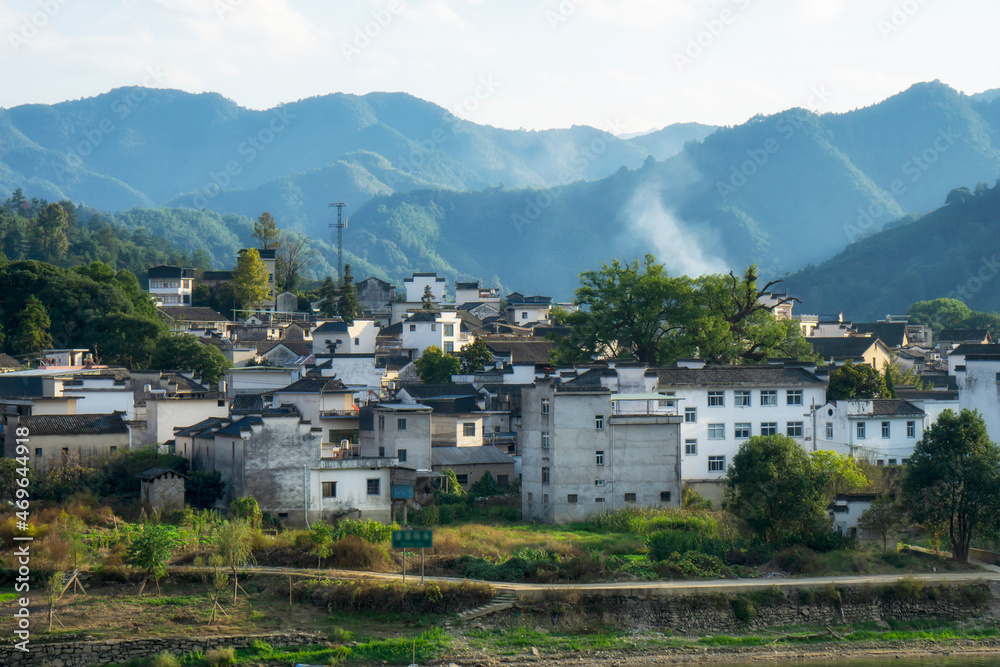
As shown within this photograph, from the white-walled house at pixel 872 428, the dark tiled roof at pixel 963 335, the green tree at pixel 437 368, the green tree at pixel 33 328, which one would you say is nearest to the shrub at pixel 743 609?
the white-walled house at pixel 872 428

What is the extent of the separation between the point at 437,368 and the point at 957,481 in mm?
28806

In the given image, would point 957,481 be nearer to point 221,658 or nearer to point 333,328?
point 221,658

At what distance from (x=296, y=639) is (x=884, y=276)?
136 meters

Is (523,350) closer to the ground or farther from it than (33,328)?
closer to the ground

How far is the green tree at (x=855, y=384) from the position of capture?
44.0 metres

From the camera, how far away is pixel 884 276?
484 feet

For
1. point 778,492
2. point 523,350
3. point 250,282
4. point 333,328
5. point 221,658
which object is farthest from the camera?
point 250,282

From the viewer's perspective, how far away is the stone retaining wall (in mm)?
22781

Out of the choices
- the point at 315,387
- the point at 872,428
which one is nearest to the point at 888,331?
the point at 872,428

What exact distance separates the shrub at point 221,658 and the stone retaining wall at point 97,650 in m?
0.37

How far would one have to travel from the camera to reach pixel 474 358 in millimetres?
56438

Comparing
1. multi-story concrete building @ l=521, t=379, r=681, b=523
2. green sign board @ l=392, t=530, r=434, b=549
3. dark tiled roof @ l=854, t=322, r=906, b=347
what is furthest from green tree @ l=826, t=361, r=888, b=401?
dark tiled roof @ l=854, t=322, r=906, b=347

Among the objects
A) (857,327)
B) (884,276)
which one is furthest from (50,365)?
(884,276)

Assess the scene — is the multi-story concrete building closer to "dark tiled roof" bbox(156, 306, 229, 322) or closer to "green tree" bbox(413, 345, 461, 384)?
"green tree" bbox(413, 345, 461, 384)
